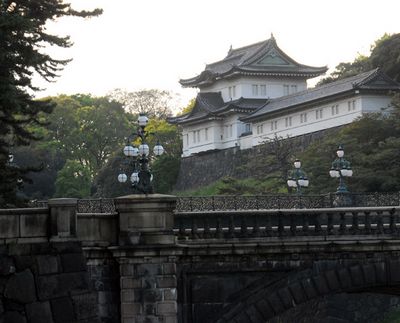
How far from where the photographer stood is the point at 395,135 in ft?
251

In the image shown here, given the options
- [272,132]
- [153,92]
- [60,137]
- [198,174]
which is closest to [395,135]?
[272,132]

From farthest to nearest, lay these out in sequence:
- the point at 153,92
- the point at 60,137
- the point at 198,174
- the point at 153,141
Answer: the point at 153,92, the point at 60,137, the point at 153,141, the point at 198,174

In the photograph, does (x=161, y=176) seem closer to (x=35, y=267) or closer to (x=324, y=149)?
(x=324, y=149)

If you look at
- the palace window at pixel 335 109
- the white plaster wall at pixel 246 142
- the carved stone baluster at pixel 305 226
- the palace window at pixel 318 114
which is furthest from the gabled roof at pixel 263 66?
the carved stone baluster at pixel 305 226

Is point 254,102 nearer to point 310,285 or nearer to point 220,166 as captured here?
point 220,166

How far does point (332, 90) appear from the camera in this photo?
89.8 m

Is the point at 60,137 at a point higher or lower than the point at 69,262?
higher

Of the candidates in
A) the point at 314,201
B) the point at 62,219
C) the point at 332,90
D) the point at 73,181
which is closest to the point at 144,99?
the point at 73,181

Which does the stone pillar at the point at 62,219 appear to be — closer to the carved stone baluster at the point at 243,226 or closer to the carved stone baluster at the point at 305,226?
the carved stone baluster at the point at 243,226

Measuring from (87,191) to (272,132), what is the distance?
2350cm

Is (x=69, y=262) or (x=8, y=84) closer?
(x=69, y=262)

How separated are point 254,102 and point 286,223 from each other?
228 feet

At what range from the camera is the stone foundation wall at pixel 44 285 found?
21.2m

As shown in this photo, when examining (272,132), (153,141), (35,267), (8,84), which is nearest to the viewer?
(35,267)
